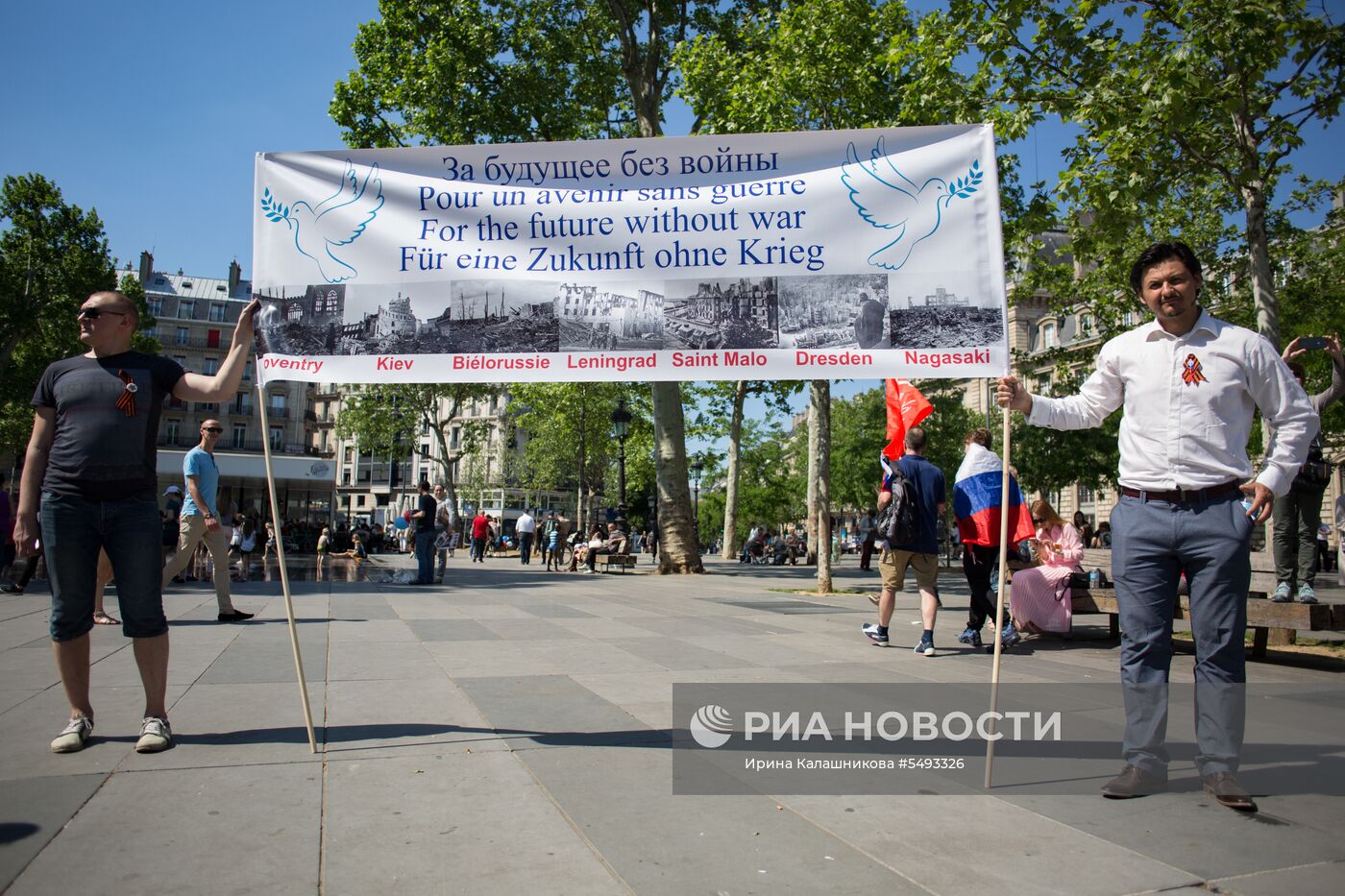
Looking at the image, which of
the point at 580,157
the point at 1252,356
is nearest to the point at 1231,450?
the point at 1252,356

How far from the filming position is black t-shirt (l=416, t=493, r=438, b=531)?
14.3 metres

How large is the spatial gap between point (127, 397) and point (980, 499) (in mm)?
6185

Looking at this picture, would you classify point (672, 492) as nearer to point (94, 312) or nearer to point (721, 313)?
point (721, 313)

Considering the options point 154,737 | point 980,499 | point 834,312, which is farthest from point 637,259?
point 980,499

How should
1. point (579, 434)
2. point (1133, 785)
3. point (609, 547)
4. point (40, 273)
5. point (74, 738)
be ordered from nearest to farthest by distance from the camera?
point (1133, 785) < point (74, 738) < point (609, 547) < point (40, 273) < point (579, 434)

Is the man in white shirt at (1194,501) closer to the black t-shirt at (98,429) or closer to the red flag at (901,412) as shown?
the black t-shirt at (98,429)

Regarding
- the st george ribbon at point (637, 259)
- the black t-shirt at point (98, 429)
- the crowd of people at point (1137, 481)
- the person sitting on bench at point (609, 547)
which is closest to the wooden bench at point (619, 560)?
the person sitting on bench at point (609, 547)

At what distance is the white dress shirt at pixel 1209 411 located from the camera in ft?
11.1

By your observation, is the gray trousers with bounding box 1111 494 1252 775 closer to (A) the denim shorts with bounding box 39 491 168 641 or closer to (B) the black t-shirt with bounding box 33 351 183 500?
(A) the denim shorts with bounding box 39 491 168 641

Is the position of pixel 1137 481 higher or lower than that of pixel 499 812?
higher

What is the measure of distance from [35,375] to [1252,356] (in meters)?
45.1

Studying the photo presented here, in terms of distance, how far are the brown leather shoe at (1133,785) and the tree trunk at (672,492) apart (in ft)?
58.6

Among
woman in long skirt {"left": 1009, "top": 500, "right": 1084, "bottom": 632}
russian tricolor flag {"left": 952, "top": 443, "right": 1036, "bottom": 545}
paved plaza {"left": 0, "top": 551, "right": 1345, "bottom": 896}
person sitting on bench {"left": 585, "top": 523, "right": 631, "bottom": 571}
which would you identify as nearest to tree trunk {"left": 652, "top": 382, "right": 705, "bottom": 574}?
person sitting on bench {"left": 585, "top": 523, "right": 631, "bottom": 571}

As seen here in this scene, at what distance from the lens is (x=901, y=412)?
786 cm
